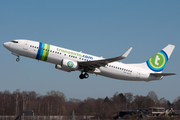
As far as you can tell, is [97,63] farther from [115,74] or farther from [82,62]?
[115,74]

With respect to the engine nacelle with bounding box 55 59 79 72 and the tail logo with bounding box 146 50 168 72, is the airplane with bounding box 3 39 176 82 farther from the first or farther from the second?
the tail logo with bounding box 146 50 168 72

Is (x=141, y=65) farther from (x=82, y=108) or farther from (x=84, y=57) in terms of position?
(x=82, y=108)

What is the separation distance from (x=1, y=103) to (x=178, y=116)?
115 ft

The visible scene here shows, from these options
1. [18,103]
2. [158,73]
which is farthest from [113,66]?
[18,103]

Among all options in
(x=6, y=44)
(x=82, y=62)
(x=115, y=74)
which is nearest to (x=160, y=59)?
(x=115, y=74)

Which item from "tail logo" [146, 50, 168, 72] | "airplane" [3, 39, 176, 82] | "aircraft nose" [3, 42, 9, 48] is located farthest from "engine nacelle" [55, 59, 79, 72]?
"tail logo" [146, 50, 168, 72]

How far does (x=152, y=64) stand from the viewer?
1785 inches

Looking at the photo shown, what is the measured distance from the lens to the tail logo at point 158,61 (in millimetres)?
45156

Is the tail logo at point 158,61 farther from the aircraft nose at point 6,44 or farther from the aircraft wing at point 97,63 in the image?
the aircraft nose at point 6,44

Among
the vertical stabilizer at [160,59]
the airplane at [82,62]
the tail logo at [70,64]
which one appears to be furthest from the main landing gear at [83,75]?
the vertical stabilizer at [160,59]

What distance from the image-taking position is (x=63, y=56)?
37.4 metres

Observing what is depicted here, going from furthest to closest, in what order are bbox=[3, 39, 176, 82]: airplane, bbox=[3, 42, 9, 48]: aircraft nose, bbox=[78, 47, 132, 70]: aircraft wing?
1. bbox=[3, 42, 9, 48]: aircraft nose
2. bbox=[3, 39, 176, 82]: airplane
3. bbox=[78, 47, 132, 70]: aircraft wing

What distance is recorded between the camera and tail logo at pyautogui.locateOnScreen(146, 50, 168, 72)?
45156mm

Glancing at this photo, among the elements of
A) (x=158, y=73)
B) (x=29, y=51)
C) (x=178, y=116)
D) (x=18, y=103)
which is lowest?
(x=178, y=116)
